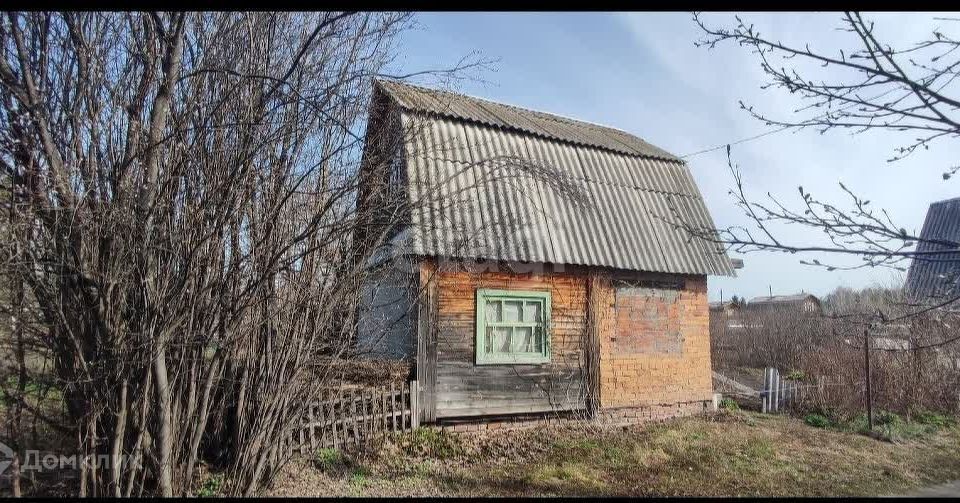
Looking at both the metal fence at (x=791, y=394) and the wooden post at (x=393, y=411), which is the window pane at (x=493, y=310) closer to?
the wooden post at (x=393, y=411)

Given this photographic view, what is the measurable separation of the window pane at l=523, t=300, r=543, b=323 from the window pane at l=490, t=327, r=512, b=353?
40 centimetres

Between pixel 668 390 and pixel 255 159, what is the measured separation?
356 inches

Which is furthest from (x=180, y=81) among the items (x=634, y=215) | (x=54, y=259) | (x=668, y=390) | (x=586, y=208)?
(x=668, y=390)

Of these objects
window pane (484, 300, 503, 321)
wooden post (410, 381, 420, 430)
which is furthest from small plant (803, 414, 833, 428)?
wooden post (410, 381, 420, 430)

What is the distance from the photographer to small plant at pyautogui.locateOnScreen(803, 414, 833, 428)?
11.2 metres

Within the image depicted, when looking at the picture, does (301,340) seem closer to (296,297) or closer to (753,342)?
(296,297)

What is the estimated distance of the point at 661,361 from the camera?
10.9 m

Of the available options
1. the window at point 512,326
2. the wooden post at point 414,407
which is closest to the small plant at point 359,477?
the wooden post at point 414,407

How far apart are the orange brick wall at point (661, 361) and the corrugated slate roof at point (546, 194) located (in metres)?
0.68

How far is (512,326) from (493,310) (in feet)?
1.49

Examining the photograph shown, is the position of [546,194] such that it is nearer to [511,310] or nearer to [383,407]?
[511,310]

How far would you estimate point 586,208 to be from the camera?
35.1ft

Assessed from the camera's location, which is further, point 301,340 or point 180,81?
point 301,340

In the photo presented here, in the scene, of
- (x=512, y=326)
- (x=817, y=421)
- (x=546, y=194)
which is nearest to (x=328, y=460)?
(x=512, y=326)
